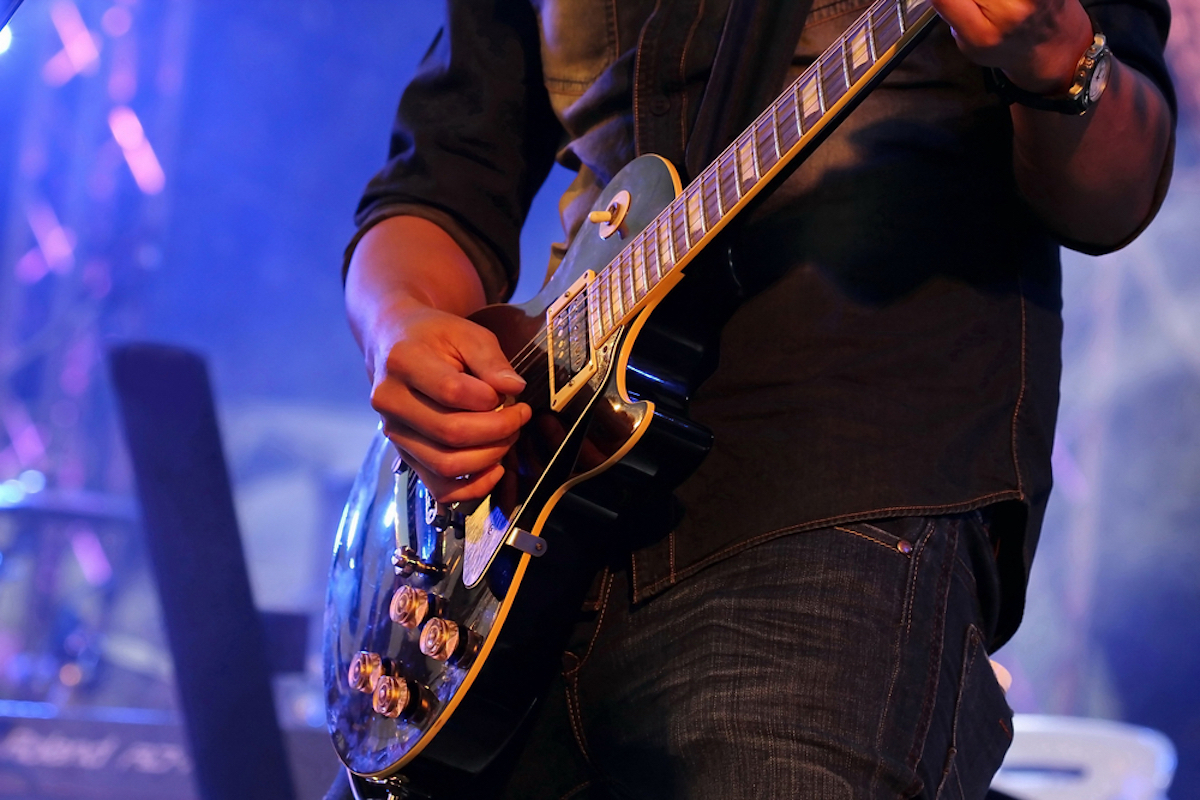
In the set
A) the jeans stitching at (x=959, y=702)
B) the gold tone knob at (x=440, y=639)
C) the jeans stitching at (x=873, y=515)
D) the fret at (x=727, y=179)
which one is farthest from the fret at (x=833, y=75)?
the gold tone knob at (x=440, y=639)

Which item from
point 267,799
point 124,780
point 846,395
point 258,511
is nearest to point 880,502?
point 846,395

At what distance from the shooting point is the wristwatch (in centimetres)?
66

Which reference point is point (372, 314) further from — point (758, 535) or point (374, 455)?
point (758, 535)

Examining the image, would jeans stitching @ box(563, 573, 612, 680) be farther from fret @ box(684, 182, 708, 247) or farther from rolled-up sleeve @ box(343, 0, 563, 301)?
rolled-up sleeve @ box(343, 0, 563, 301)

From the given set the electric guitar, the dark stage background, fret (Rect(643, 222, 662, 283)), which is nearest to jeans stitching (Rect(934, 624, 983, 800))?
the electric guitar

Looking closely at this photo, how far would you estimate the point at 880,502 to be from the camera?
30.3 inches

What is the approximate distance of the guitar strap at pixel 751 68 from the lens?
907 mm

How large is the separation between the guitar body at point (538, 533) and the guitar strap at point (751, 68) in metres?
0.06

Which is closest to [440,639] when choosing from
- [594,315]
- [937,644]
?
[594,315]

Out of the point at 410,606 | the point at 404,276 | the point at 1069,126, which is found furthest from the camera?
the point at 404,276

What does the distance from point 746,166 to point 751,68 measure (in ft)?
0.57

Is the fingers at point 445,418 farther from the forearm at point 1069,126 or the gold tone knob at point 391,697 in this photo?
the forearm at point 1069,126

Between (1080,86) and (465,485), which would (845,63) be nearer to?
(1080,86)

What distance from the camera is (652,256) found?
0.86 metres
